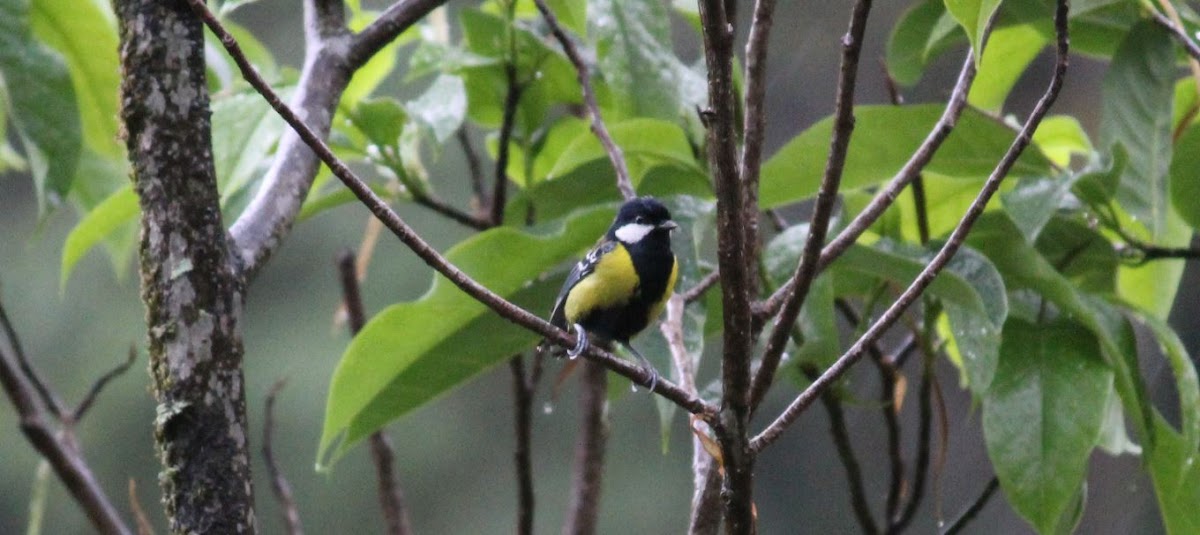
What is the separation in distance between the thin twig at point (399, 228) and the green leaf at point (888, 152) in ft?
2.30

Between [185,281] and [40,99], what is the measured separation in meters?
0.57

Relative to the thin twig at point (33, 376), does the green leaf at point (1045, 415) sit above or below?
below

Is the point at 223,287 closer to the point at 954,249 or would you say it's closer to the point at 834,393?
the point at 954,249

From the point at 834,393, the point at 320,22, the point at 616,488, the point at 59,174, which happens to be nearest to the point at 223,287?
the point at 320,22

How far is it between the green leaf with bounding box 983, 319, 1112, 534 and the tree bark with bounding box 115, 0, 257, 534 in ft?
2.95

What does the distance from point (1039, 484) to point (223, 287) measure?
96 centimetres

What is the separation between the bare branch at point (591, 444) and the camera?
203 cm

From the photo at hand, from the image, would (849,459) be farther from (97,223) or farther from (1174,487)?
(97,223)

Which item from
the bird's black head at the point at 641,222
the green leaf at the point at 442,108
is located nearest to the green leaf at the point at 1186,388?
the bird's black head at the point at 641,222

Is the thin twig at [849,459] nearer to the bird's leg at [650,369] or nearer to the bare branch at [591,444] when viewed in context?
the bird's leg at [650,369]

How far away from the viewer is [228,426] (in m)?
1.16

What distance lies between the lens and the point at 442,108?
1.78m

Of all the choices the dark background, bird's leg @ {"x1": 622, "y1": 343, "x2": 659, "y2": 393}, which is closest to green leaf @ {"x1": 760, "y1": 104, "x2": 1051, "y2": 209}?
bird's leg @ {"x1": 622, "y1": 343, "x2": 659, "y2": 393}

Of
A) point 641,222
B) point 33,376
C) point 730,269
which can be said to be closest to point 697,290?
point 641,222
